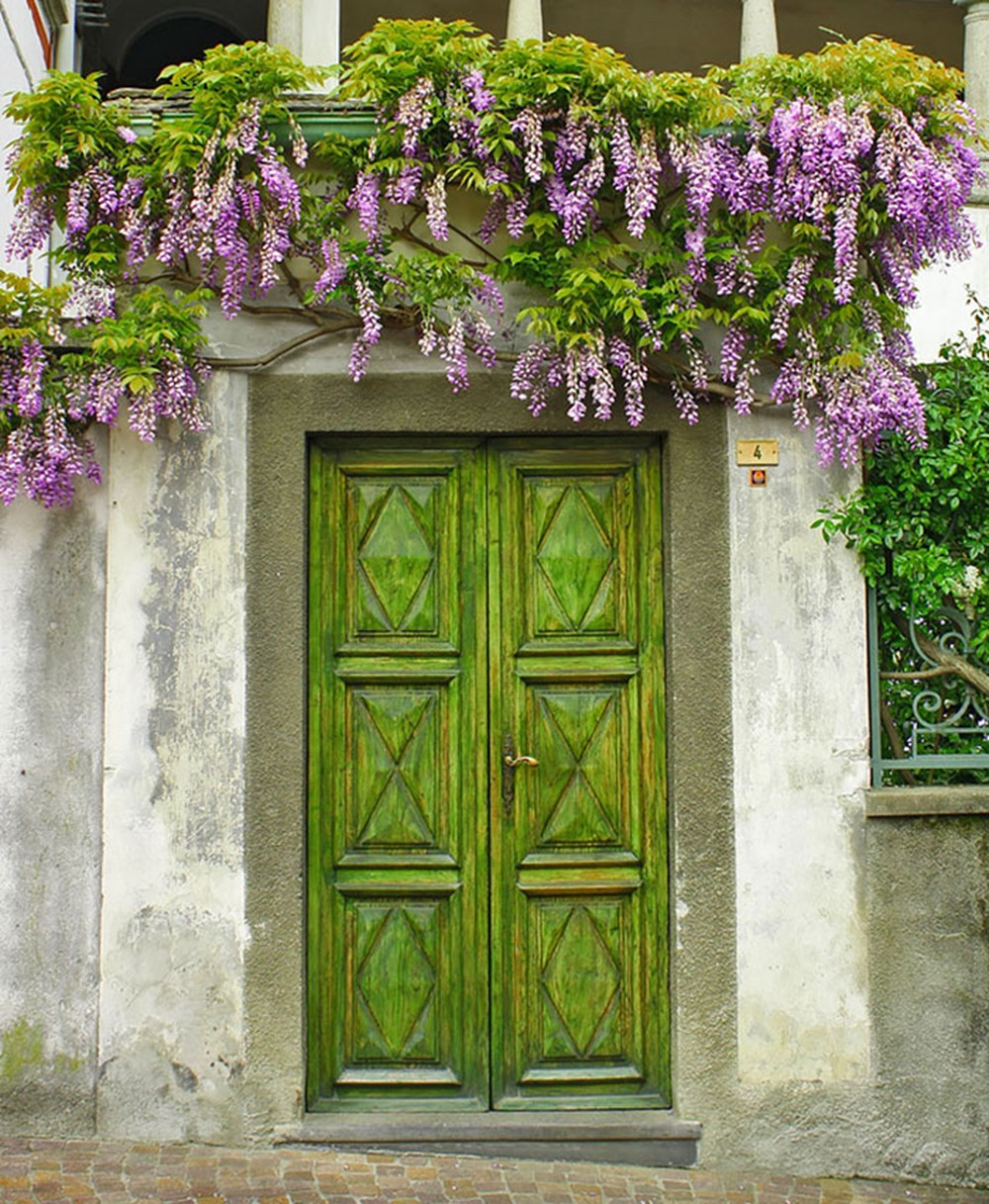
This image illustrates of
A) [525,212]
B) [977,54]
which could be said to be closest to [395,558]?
[525,212]

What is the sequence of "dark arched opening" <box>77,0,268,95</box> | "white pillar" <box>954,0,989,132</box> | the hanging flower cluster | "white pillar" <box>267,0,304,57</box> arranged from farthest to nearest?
"dark arched opening" <box>77,0,268,95</box>
"white pillar" <box>954,0,989,132</box>
"white pillar" <box>267,0,304,57</box>
the hanging flower cluster

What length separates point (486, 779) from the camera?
4.90 meters

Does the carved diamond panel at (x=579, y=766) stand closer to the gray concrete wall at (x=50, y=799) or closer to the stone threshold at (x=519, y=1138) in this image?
the stone threshold at (x=519, y=1138)

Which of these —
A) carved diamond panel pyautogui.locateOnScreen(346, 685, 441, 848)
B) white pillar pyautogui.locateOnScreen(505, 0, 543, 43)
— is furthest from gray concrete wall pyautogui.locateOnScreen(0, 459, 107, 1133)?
white pillar pyautogui.locateOnScreen(505, 0, 543, 43)

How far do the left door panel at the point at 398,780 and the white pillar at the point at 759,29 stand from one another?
497 cm

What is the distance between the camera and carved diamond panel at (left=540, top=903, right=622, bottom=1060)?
4.90 meters

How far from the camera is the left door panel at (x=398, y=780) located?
16.0 feet

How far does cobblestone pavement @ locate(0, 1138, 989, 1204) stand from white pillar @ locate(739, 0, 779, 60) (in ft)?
22.8

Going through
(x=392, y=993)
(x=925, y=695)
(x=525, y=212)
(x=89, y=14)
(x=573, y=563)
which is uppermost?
(x=89, y=14)

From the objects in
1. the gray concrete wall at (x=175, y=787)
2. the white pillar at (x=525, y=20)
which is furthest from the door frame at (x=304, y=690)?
the white pillar at (x=525, y=20)

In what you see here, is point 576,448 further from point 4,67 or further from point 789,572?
point 4,67

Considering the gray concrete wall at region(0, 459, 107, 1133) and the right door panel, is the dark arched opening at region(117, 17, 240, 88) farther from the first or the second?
the right door panel

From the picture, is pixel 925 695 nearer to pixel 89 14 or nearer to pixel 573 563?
pixel 573 563

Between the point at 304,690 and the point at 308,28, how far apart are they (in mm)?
5140
